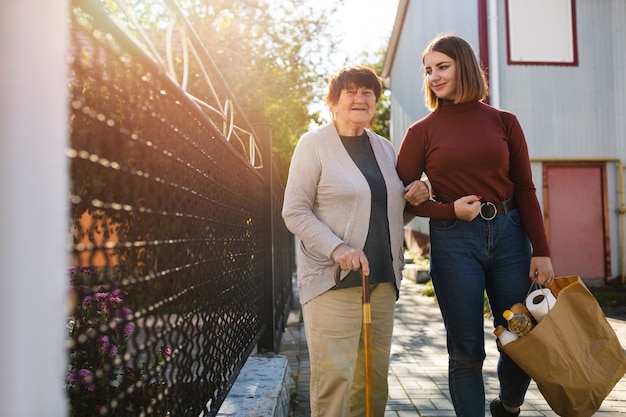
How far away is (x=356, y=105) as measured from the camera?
268cm

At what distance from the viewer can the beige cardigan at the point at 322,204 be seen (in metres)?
2.57

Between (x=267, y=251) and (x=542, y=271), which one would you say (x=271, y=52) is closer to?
(x=267, y=251)

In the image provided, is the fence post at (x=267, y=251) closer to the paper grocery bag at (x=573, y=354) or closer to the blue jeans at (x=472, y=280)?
the blue jeans at (x=472, y=280)

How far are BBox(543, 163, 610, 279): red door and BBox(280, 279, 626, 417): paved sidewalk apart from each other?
11.2 ft

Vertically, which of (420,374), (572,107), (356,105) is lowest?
(420,374)

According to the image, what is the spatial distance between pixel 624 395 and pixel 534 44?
24.4 feet

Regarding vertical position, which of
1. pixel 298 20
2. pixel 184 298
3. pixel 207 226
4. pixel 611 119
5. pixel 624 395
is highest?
pixel 298 20

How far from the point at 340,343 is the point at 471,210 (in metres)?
0.82

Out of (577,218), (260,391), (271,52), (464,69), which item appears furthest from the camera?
(271,52)

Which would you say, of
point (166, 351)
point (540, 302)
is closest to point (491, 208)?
point (540, 302)

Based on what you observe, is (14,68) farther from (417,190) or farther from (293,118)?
(293,118)

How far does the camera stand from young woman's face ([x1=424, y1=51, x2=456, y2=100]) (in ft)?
9.18

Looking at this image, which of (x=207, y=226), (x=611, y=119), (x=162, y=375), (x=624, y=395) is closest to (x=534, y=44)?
(x=611, y=119)

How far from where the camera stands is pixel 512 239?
2746mm
